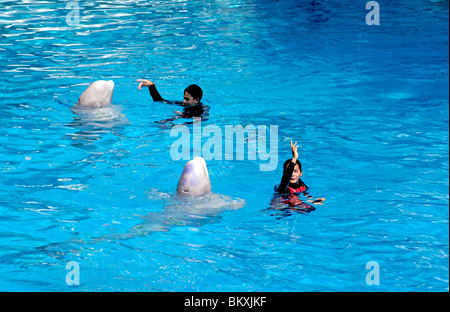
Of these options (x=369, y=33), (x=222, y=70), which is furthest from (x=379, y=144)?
(x=369, y=33)

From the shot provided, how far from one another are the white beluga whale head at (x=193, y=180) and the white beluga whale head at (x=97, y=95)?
9.05ft

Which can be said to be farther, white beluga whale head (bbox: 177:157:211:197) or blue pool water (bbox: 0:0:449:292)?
white beluga whale head (bbox: 177:157:211:197)

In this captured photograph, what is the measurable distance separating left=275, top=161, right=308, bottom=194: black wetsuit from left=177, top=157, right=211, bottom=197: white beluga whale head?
67cm

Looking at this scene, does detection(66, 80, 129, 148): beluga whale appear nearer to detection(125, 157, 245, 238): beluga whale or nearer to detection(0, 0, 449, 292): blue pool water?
detection(0, 0, 449, 292): blue pool water

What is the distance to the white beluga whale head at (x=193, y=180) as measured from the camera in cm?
475

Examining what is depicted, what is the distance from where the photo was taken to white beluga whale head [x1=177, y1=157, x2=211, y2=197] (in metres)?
4.75

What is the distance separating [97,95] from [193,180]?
2.87 metres

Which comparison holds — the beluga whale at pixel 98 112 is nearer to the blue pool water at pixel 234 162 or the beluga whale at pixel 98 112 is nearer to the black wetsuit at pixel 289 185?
the blue pool water at pixel 234 162

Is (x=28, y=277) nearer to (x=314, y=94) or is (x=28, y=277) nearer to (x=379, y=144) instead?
(x=379, y=144)
